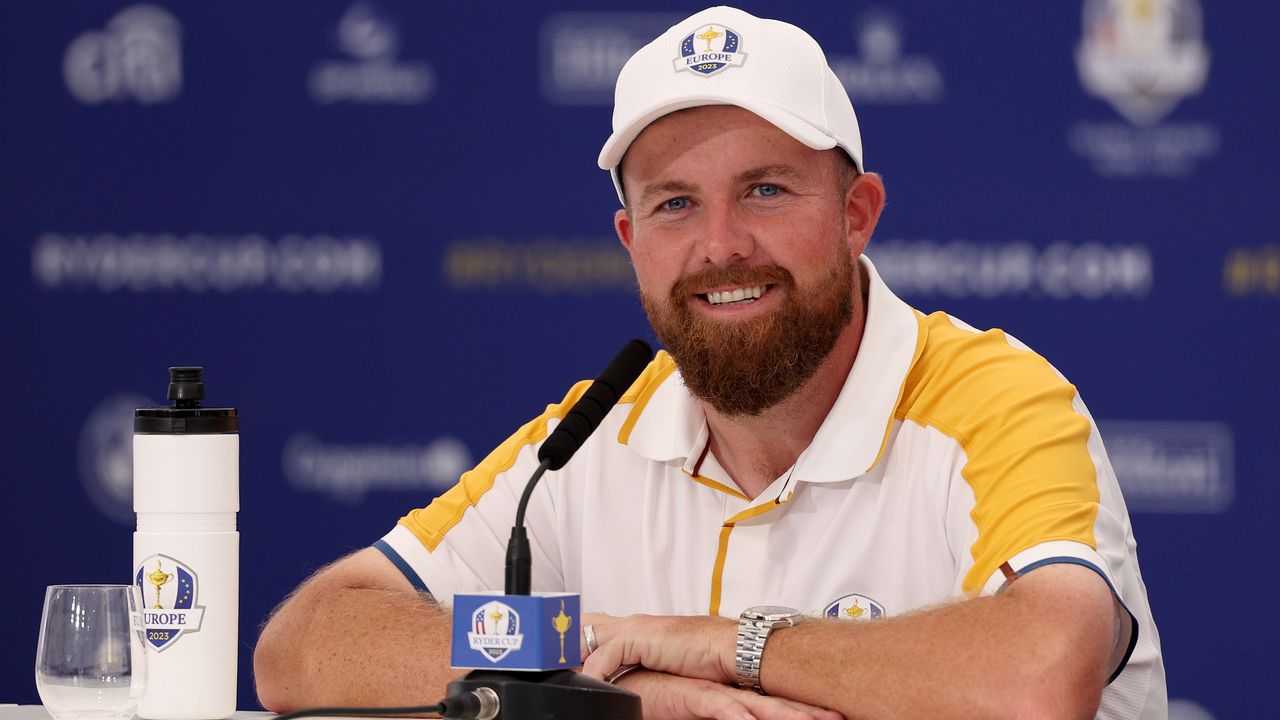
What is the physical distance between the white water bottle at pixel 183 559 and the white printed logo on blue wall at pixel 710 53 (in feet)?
2.66

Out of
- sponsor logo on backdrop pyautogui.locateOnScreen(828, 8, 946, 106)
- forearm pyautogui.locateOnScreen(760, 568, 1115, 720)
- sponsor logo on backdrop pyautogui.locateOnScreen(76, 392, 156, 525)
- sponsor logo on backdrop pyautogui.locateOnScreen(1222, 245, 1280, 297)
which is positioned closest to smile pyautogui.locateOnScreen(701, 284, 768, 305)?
forearm pyautogui.locateOnScreen(760, 568, 1115, 720)

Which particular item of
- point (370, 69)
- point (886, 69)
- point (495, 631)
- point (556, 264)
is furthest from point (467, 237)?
point (495, 631)

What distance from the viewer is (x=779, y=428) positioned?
2053 mm

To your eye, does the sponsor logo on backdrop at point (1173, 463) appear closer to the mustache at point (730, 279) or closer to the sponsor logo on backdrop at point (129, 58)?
the mustache at point (730, 279)

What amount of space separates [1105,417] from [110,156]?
2.39 meters

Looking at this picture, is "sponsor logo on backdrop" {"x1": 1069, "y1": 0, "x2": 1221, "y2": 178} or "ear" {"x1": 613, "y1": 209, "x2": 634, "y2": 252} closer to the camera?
"ear" {"x1": 613, "y1": 209, "x2": 634, "y2": 252}

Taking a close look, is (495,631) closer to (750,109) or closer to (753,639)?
(753,639)

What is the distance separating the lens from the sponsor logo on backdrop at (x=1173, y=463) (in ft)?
10.6

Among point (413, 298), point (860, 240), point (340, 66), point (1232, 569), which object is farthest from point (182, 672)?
point (1232, 569)

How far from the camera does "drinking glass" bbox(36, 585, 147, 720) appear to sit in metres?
1.36

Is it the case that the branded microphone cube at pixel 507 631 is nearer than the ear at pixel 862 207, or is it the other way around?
the branded microphone cube at pixel 507 631

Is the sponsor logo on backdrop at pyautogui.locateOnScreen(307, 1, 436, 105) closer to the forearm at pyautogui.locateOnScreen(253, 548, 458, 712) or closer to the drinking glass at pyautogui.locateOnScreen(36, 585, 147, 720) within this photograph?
the forearm at pyautogui.locateOnScreen(253, 548, 458, 712)

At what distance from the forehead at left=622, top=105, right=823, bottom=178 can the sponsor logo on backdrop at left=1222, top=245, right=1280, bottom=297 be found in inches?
66.4

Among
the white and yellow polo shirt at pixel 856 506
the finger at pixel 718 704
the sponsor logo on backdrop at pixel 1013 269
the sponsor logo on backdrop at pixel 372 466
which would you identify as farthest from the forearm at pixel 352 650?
the sponsor logo on backdrop at pixel 1013 269
